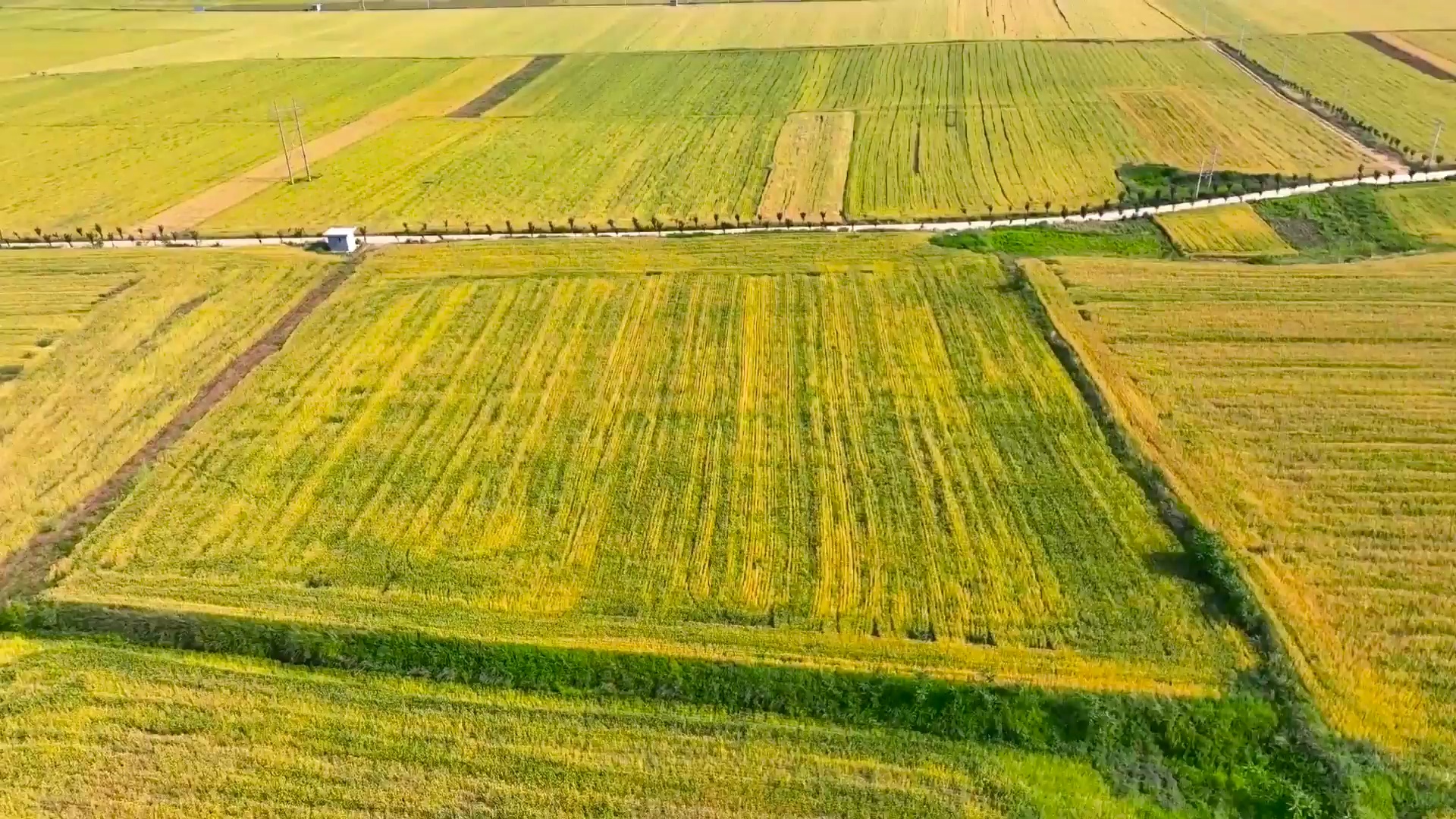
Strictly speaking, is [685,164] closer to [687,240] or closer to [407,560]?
[687,240]

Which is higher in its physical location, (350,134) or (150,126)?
(150,126)

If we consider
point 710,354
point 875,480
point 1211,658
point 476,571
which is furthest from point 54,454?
point 1211,658

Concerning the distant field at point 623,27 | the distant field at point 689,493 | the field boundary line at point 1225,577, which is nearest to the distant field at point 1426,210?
the distant field at point 689,493

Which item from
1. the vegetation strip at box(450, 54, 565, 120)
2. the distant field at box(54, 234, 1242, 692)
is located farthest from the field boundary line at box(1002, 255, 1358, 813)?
the vegetation strip at box(450, 54, 565, 120)

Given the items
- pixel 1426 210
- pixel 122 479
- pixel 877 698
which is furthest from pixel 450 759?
pixel 1426 210

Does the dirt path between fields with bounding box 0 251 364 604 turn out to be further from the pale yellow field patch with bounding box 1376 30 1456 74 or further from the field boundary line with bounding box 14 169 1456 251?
the pale yellow field patch with bounding box 1376 30 1456 74

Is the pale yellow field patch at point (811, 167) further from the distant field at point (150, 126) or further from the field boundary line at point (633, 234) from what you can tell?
the distant field at point (150, 126)

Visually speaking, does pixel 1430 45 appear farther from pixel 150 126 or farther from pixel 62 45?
pixel 62 45
